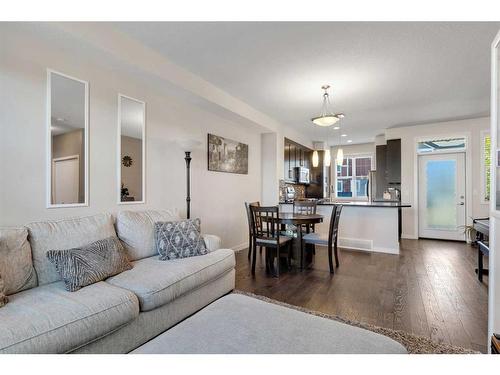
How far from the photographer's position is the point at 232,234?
466 centimetres

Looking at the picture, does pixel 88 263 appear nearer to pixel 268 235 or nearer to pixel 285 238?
pixel 268 235

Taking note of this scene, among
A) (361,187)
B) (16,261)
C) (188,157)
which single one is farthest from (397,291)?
(361,187)

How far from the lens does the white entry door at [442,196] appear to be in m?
5.60

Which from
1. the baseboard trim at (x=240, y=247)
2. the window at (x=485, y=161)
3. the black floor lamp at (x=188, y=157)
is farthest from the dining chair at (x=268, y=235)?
the window at (x=485, y=161)

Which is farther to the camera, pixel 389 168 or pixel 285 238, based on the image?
pixel 389 168

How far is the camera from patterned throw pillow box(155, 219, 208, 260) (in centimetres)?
249

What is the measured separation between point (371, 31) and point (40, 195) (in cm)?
333

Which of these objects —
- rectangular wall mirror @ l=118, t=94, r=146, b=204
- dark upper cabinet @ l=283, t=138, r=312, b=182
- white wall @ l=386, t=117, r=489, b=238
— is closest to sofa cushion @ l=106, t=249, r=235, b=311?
rectangular wall mirror @ l=118, t=94, r=146, b=204

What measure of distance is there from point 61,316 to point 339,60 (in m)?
3.36

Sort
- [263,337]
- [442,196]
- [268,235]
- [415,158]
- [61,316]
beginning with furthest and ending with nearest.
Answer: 1. [415,158]
2. [442,196]
3. [268,235]
4. [61,316]
5. [263,337]

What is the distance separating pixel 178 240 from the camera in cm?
255

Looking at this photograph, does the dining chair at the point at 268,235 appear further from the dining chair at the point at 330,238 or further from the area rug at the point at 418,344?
the area rug at the point at 418,344

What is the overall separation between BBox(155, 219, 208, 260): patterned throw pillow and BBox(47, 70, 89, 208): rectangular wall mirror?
0.80 metres

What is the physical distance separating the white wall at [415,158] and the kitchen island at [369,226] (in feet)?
4.98
